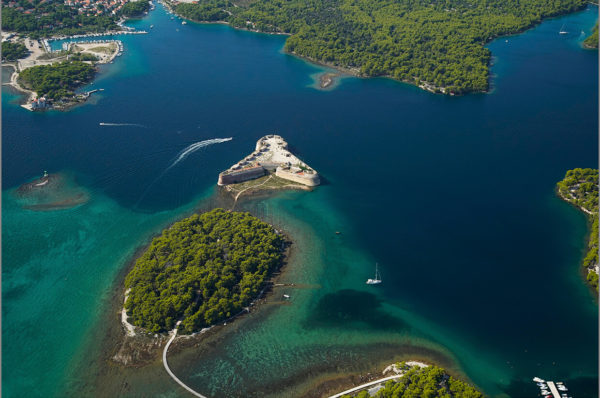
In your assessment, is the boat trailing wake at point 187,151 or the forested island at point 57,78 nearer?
the boat trailing wake at point 187,151

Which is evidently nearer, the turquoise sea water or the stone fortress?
the turquoise sea water

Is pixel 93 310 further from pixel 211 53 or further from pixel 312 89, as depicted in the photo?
pixel 211 53

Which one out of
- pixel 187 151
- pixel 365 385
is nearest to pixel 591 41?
pixel 187 151

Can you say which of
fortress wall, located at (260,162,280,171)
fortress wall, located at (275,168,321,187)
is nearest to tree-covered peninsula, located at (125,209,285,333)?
fortress wall, located at (275,168,321,187)

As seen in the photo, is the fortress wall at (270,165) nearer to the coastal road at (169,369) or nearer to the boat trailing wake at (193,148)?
the boat trailing wake at (193,148)

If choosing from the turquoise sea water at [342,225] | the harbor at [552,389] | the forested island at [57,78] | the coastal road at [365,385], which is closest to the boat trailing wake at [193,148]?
the turquoise sea water at [342,225]

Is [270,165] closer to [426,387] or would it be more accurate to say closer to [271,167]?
[271,167]

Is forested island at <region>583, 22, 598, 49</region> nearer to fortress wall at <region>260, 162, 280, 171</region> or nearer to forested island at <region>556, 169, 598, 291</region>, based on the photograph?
forested island at <region>556, 169, 598, 291</region>
